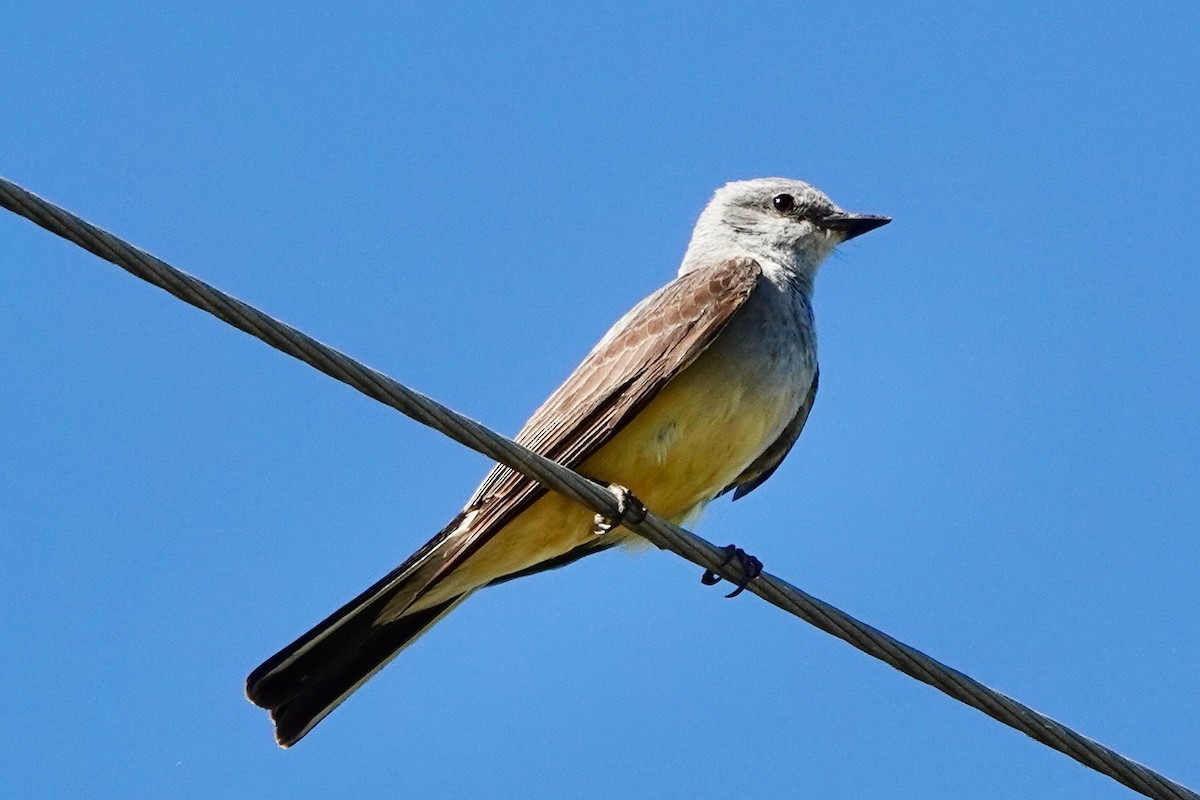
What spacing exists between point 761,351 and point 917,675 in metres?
2.35

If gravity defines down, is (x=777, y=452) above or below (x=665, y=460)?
above

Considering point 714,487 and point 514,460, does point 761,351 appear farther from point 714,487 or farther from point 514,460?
point 514,460

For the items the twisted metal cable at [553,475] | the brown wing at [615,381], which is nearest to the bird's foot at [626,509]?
the twisted metal cable at [553,475]

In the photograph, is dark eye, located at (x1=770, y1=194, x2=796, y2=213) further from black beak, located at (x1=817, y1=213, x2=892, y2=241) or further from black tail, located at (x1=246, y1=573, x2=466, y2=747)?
black tail, located at (x1=246, y1=573, x2=466, y2=747)

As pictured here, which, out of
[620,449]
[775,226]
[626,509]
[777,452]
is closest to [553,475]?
[626,509]

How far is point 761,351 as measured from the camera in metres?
6.89

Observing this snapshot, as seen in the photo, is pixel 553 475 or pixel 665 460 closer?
pixel 553 475

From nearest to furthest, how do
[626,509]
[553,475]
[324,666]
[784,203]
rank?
[553,475] < [626,509] < [324,666] < [784,203]

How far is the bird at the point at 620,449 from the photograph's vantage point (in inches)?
247

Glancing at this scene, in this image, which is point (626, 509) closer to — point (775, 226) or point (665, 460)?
point (665, 460)

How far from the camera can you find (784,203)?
856 cm

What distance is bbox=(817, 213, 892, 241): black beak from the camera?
8.44 m

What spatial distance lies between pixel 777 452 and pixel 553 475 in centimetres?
288

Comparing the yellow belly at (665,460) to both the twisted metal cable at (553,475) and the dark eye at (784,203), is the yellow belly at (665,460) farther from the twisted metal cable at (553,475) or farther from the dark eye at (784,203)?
the dark eye at (784,203)
